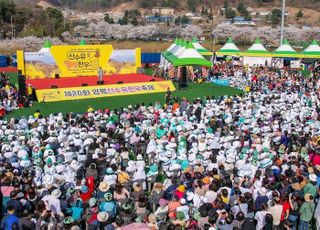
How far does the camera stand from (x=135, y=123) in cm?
1552

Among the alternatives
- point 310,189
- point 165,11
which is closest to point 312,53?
point 310,189

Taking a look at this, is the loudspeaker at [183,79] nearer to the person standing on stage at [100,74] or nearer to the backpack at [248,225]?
the person standing on stage at [100,74]

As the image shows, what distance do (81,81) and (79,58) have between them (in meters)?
1.63

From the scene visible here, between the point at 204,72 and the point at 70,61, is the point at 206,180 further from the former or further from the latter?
the point at 204,72

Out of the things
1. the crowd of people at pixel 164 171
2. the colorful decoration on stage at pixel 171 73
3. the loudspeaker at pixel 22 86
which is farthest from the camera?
the colorful decoration on stage at pixel 171 73

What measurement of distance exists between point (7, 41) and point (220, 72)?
36.5m

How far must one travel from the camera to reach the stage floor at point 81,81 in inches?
1095

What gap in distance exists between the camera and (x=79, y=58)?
29688 millimetres

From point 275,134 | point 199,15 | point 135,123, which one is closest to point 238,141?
point 275,134

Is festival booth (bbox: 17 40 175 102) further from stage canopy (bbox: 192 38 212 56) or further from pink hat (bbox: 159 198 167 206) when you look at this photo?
pink hat (bbox: 159 198 167 206)

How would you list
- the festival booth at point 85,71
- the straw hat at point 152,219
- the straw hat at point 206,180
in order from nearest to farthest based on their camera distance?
the straw hat at point 152,219 < the straw hat at point 206,180 < the festival booth at point 85,71

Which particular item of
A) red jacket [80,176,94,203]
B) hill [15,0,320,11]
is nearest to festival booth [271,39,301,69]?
red jacket [80,176,94,203]

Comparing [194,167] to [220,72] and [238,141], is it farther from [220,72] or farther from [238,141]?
[220,72]

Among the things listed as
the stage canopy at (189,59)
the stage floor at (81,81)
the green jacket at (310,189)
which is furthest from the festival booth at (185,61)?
the green jacket at (310,189)
